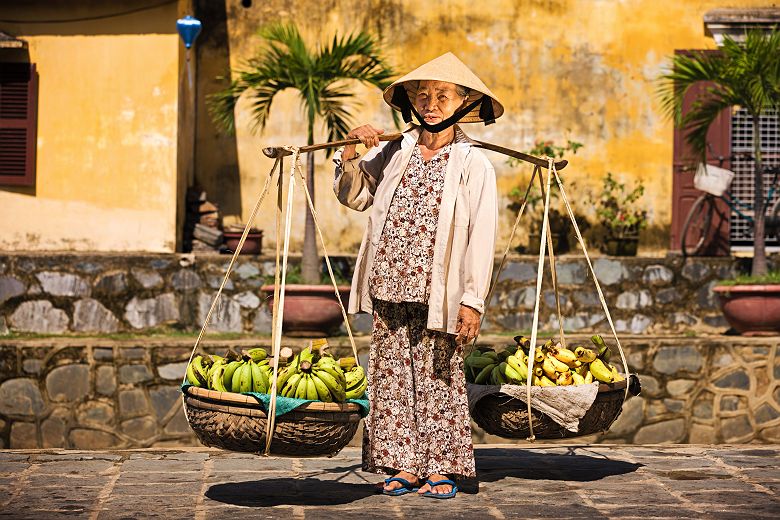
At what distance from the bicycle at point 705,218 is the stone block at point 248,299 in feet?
12.2

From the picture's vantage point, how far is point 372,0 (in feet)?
37.5

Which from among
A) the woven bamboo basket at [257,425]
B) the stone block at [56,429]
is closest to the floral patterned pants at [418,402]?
the woven bamboo basket at [257,425]

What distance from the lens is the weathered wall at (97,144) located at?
1041 centimetres

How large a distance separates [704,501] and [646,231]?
6.35m

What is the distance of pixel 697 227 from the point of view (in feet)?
37.0

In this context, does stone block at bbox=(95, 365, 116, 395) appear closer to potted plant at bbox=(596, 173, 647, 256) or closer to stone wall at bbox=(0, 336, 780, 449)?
stone wall at bbox=(0, 336, 780, 449)

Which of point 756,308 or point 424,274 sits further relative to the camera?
Result: point 756,308

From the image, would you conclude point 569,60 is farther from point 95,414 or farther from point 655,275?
point 95,414

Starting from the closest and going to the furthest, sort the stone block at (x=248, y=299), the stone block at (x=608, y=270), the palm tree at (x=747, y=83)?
the palm tree at (x=747, y=83) < the stone block at (x=248, y=299) < the stone block at (x=608, y=270)

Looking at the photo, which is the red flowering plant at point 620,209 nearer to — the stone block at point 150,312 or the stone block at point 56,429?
the stone block at point 150,312

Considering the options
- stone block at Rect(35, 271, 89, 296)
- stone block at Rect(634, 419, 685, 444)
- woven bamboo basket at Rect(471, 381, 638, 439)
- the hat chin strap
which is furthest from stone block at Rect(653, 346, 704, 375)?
stone block at Rect(35, 271, 89, 296)

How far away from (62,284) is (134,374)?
2.08 metres

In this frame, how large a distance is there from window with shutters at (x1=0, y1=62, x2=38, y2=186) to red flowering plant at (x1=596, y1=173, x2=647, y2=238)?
4963 millimetres

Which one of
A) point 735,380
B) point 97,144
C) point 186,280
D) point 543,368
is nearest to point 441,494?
point 543,368
